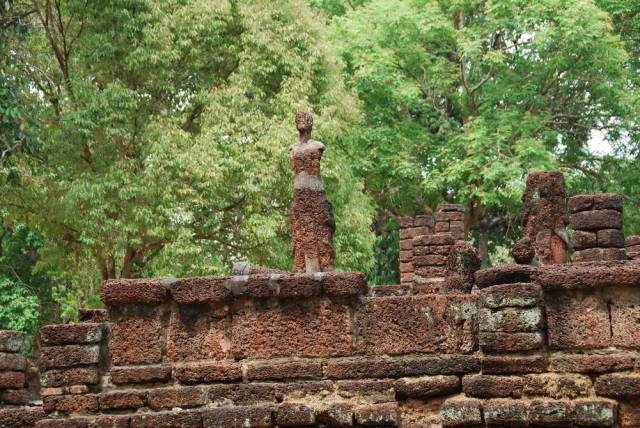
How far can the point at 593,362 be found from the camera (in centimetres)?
575

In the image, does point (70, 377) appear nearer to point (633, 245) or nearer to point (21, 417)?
point (21, 417)

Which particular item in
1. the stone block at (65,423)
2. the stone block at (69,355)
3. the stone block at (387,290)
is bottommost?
the stone block at (65,423)

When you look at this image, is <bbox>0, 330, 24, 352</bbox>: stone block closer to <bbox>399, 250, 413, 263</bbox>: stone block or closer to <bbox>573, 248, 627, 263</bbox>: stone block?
<bbox>573, 248, 627, 263</bbox>: stone block

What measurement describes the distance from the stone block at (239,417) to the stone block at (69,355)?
875 mm

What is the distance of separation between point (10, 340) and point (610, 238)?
8.93 meters

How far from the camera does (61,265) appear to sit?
64.3ft

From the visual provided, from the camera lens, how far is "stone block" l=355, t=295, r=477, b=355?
617 centimetres

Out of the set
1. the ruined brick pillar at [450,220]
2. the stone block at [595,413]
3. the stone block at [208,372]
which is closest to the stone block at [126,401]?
the stone block at [208,372]

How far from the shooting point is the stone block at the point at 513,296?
5.89m

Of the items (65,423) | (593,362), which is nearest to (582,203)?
(593,362)

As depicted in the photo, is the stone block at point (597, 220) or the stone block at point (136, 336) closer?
the stone block at point (136, 336)

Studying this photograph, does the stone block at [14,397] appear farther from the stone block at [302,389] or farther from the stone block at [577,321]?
the stone block at [577,321]

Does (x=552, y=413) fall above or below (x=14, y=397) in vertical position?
below

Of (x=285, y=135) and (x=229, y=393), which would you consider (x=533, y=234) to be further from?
(x=285, y=135)
